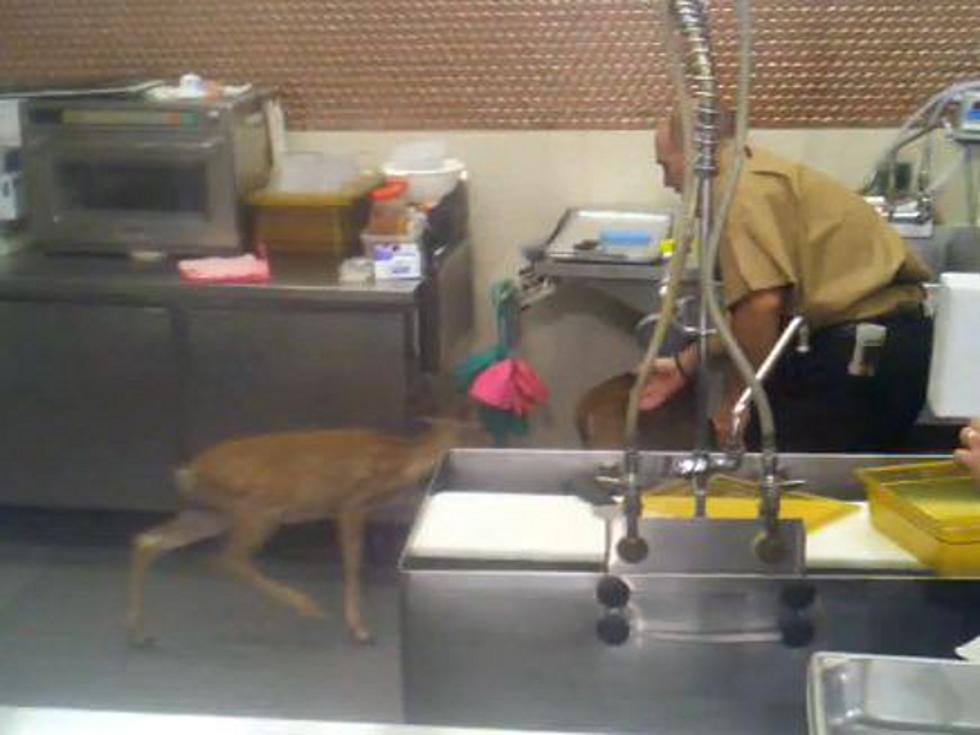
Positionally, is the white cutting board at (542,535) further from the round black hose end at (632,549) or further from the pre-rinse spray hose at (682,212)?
the pre-rinse spray hose at (682,212)

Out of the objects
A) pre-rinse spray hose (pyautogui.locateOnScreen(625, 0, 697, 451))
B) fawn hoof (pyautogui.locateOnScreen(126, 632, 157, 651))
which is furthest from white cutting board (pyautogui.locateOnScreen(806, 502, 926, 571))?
fawn hoof (pyautogui.locateOnScreen(126, 632, 157, 651))

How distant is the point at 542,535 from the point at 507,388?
6.26 ft

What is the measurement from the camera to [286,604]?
305cm

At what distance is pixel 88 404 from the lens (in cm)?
313

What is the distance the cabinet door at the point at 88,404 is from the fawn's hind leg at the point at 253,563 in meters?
0.21

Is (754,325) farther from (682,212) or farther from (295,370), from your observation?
(682,212)

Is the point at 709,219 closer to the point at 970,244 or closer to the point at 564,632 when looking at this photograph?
the point at 564,632

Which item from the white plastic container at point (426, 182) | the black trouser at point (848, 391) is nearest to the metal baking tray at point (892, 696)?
the black trouser at point (848, 391)

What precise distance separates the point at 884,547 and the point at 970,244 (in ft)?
6.24

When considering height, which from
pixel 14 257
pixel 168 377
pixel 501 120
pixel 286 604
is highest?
pixel 501 120

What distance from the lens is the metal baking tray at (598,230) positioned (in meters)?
2.88

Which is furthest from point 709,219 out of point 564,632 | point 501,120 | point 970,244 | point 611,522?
point 501,120

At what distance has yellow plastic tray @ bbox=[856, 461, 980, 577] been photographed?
1184 millimetres

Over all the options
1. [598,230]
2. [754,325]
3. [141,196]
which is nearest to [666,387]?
[754,325]
